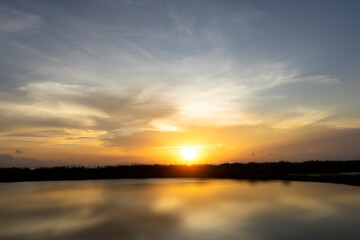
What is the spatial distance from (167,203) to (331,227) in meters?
11.1

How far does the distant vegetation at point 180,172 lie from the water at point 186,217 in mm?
19540

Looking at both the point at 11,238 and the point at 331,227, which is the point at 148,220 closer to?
the point at 11,238

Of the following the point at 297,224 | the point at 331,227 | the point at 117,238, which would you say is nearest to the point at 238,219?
the point at 297,224

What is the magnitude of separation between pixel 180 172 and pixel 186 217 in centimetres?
4174

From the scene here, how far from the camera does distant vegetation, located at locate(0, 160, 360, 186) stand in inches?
1795

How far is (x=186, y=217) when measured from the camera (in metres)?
15.7

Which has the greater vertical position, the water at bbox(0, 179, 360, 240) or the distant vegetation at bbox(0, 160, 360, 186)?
the distant vegetation at bbox(0, 160, 360, 186)

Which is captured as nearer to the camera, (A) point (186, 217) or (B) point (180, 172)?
(A) point (186, 217)

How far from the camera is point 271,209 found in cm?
1742

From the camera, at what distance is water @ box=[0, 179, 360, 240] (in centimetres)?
1217

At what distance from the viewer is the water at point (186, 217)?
39.9 ft

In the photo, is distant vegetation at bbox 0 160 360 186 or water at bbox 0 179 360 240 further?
distant vegetation at bbox 0 160 360 186

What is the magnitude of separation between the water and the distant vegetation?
1954 centimetres

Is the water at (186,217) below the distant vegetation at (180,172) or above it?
below
